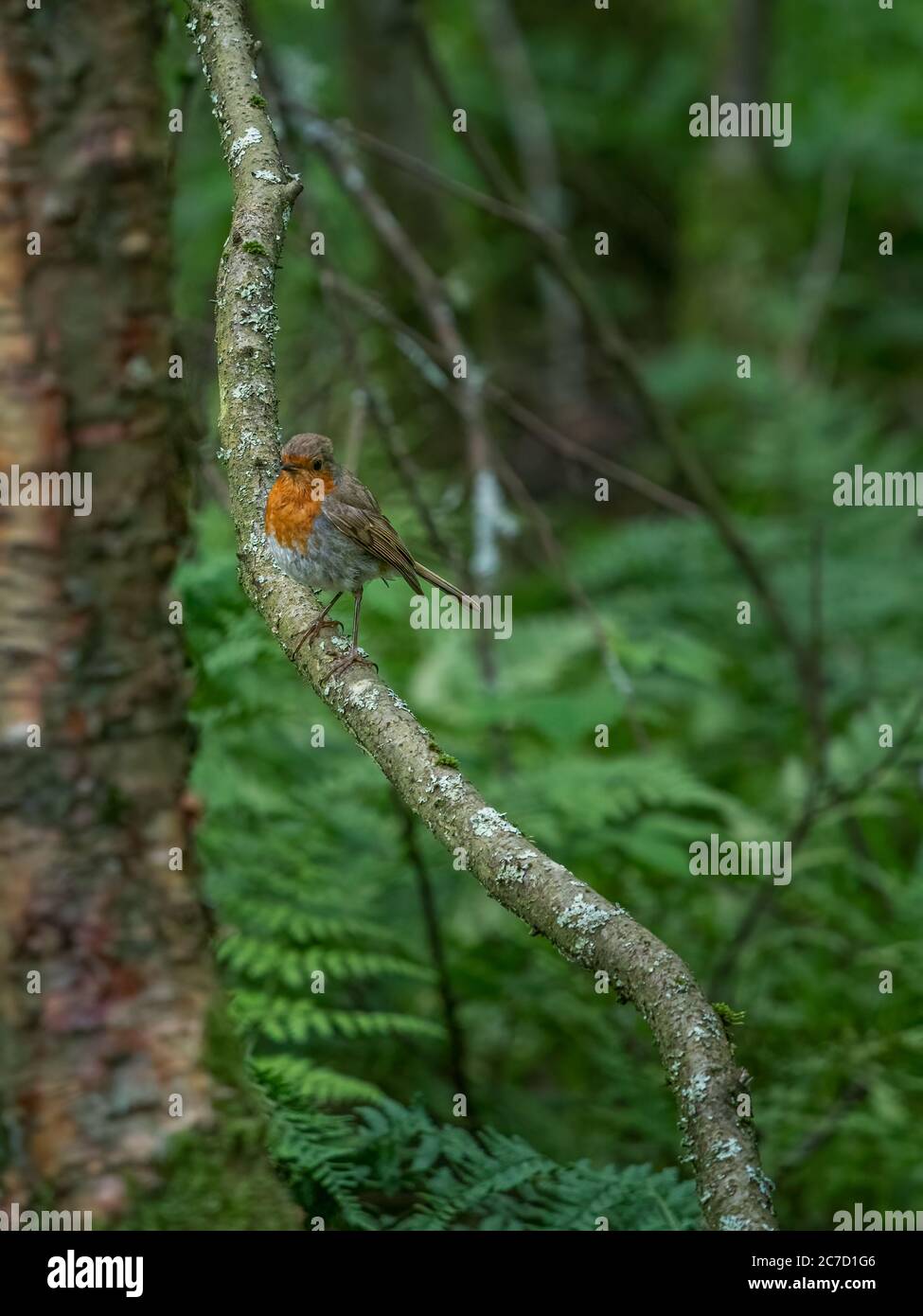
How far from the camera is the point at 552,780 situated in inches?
157

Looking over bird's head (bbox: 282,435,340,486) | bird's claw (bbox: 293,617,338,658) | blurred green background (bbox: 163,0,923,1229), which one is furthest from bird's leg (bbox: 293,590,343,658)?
blurred green background (bbox: 163,0,923,1229)

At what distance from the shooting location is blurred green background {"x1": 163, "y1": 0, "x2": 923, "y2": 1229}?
3154 millimetres

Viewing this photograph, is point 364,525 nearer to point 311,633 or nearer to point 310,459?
point 310,459

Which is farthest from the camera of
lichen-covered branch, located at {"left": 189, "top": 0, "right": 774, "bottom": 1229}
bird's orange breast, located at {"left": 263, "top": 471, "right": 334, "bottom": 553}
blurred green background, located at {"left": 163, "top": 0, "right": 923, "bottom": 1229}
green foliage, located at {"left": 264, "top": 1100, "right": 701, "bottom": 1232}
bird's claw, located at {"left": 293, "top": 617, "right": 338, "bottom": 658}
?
blurred green background, located at {"left": 163, "top": 0, "right": 923, "bottom": 1229}

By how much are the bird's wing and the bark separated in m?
0.37

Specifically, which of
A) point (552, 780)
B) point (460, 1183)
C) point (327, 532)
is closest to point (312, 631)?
point (327, 532)

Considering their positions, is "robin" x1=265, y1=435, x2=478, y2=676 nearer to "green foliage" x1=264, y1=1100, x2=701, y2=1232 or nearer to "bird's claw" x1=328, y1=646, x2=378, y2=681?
"bird's claw" x1=328, y1=646, x2=378, y2=681

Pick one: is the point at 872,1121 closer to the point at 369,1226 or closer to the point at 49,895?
the point at 369,1226

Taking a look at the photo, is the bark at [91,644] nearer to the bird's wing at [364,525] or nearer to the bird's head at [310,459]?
the bird's head at [310,459]

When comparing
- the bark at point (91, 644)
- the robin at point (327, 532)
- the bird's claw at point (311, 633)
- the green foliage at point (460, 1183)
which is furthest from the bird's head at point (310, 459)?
the green foliage at point (460, 1183)

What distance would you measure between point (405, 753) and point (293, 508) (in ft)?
2.01

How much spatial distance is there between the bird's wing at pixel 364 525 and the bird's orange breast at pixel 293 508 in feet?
0.13
